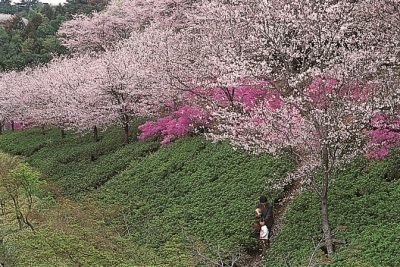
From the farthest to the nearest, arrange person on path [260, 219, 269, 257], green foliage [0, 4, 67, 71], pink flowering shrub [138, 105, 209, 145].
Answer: green foliage [0, 4, 67, 71]
pink flowering shrub [138, 105, 209, 145]
person on path [260, 219, 269, 257]

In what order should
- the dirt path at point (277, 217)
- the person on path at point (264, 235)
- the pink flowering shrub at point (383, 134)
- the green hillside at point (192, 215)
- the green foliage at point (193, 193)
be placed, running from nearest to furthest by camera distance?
the green hillside at point (192, 215)
the pink flowering shrub at point (383, 134)
the person on path at point (264, 235)
the dirt path at point (277, 217)
the green foliage at point (193, 193)

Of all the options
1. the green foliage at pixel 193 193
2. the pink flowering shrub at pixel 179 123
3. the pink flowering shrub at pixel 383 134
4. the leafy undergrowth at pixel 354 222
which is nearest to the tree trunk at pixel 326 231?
the leafy undergrowth at pixel 354 222

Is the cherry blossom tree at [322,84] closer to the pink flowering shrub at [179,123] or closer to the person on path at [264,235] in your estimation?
the person on path at [264,235]

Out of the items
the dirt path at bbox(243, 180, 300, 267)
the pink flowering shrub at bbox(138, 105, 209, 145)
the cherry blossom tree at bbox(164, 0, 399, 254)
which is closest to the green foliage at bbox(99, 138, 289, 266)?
the dirt path at bbox(243, 180, 300, 267)

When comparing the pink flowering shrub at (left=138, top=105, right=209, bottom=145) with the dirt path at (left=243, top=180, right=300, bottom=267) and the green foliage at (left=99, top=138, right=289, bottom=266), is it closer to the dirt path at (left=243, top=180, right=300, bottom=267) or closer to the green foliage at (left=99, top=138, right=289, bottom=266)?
the green foliage at (left=99, top=138, right=289, bottom=266)

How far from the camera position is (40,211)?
16219mm

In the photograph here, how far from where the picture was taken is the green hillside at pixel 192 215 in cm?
1123

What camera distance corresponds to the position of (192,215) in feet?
51.9

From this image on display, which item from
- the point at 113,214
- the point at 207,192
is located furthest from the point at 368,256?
the point at 113,214

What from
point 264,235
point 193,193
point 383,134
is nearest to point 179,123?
point 193,193

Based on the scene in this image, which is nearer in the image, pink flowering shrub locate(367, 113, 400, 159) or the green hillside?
the green hillside

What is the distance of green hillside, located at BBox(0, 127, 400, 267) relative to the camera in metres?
11.2

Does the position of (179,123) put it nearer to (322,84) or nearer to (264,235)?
(264,235)

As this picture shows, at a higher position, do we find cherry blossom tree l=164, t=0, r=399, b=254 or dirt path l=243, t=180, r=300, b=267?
cherry blossom tree l=164, t=0, r=399, b=254
